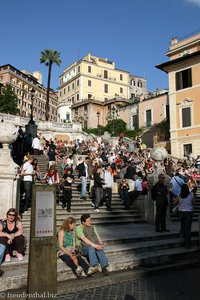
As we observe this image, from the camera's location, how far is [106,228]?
10.5 m

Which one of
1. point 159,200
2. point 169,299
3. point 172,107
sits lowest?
point 169,299

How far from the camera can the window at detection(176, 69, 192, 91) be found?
35.2 metres

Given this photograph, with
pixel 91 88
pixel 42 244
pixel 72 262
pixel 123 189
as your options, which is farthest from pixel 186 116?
pixel 91 88

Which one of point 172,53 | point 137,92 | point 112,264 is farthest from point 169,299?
point 137,92

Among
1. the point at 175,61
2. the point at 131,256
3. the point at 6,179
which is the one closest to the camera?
the point at 131,256

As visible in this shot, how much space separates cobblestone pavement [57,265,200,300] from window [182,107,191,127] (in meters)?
29.7

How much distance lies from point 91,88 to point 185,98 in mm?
39918

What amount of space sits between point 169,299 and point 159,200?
503cm

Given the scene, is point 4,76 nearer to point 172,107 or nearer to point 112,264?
point 172,107

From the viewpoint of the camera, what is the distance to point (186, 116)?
3534cm

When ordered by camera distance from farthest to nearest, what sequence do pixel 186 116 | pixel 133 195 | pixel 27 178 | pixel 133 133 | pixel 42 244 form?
1. pixel 133 133
2. pixel 186 116
3. pixel 133 195
4. pixel 27 178
5. pixel 42 244

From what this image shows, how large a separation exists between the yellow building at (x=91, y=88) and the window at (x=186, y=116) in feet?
93.2

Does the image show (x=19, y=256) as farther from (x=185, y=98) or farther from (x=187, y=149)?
(x=185, y=98)

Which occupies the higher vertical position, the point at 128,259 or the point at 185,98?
the point at 185,98
